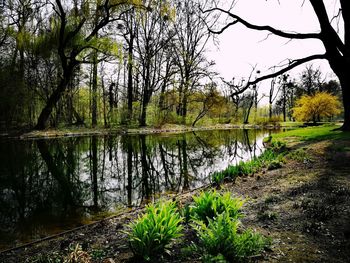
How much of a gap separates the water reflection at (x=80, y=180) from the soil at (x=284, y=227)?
3.03ft

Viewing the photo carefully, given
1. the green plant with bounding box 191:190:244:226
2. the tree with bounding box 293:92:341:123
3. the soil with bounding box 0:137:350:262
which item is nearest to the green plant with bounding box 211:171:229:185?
the soil with bounding box 0:137:350:262

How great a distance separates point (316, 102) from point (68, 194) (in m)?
31.2

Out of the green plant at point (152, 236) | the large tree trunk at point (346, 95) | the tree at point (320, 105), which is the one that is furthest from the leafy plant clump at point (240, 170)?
the tree at point (320, 105)

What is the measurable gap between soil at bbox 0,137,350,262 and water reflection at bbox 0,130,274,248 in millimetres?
923

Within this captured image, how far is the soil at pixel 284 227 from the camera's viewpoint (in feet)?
10.1

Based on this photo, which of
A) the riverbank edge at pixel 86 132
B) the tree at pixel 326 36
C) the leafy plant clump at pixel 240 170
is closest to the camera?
the leafy plant clump at pixel 240 170

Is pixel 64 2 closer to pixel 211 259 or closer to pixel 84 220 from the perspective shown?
pixel 84 220

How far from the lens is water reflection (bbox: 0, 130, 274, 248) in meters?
5.41

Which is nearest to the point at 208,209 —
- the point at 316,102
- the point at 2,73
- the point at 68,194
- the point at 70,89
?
the point at 68,194

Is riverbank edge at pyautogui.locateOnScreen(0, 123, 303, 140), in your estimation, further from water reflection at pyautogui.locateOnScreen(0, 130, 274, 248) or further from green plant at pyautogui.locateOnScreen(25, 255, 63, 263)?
green plant at pyautogui.locateOnScreen(25, 255, 63, 263)

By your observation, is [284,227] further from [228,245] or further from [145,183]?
[145,183]

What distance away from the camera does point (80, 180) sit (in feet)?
28.0

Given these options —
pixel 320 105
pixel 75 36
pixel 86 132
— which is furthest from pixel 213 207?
pixel 320 105

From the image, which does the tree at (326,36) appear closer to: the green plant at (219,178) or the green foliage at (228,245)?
the green plant at (219,178)
